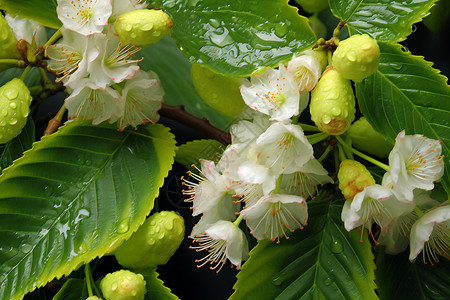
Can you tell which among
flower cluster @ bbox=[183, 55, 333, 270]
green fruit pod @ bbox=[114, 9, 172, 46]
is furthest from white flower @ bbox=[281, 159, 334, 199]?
green fruit pod @ bbox=[114, 9, 172, 46]

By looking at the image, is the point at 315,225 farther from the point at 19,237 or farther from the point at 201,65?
the point at 19,237

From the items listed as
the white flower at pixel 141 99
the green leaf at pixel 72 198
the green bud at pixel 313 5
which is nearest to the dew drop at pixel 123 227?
the green leaf at pixel 72 198

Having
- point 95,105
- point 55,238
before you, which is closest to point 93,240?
point 55,238

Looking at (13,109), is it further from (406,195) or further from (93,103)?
(406,195)

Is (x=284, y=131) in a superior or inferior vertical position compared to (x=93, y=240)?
superior

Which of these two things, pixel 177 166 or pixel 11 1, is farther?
pixel 177 166

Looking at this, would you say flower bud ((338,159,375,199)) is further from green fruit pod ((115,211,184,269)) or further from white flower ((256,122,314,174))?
green fruit pod ((115,211,184,269))
